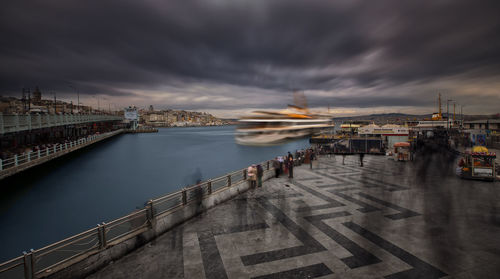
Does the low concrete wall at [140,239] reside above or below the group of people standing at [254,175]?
below

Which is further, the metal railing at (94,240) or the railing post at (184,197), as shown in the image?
the railing post at (184,197)

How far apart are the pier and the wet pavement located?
3 centimetres

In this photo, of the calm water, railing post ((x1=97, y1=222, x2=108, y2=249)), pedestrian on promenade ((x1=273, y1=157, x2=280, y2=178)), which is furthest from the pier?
the calm water

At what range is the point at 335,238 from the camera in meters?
7.19

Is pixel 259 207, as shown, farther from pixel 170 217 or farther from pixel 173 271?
pixel 173 271

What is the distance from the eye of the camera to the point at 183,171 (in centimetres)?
3838

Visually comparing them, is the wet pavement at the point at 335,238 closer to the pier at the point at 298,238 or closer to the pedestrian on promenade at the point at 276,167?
the pier at the point at 298,238

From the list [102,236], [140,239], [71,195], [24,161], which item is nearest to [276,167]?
[140,239]

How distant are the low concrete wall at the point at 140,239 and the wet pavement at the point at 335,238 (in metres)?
0.24

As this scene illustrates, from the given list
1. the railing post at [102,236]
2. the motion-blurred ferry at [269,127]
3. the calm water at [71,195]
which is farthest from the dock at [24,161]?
the motion-blurred ferry at [269,127]

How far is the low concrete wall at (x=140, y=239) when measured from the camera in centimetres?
551

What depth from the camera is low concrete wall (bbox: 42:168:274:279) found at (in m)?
5.51

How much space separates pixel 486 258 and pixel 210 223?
27.9 ft

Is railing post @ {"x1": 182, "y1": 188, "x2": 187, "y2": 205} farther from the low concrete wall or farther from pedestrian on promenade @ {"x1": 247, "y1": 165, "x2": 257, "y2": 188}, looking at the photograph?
pedestrian on promenade @ {"x1": 247, "y1": 165, "x2": 257, "y2": 188}
